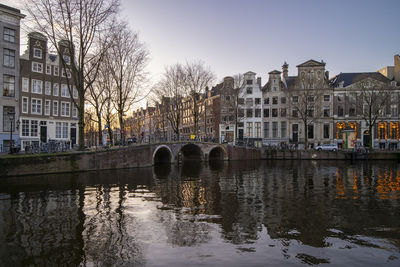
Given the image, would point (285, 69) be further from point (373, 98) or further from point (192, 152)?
point (192, 152)

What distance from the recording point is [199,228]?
9.22m

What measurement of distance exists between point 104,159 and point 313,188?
1912 cm

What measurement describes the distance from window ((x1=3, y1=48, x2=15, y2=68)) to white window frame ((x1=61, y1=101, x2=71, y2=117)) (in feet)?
29.9

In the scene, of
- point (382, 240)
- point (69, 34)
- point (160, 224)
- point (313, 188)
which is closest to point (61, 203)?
point (160, 224)

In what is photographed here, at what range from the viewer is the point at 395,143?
57.6 metres

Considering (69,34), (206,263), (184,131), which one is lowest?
(206,263)

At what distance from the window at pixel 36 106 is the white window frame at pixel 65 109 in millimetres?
3026

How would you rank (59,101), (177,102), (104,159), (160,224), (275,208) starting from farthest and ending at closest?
(177,102) < (59,101) < (104,159) < (275,208) < (160,224)

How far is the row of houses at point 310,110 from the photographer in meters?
55.5

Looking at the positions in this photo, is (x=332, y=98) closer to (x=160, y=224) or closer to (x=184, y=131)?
(x=184, y=131)

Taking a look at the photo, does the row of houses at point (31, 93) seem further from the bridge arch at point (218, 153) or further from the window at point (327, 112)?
the window at point (327, 112)

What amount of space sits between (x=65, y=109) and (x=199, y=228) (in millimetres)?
38601

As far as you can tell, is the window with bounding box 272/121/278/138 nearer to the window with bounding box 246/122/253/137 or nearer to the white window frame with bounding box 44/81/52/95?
the window with bounding box 246/122/253/137

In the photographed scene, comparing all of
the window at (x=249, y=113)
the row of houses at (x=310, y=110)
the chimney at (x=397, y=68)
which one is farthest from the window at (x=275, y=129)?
the chimney at (x=397, y=68)
